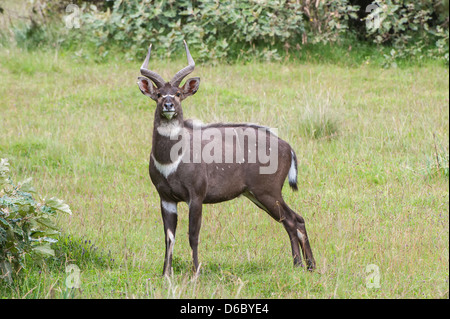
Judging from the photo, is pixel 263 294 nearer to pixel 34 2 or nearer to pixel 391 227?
pixel 391 227

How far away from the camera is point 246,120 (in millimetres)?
10602

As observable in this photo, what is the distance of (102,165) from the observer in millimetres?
9422

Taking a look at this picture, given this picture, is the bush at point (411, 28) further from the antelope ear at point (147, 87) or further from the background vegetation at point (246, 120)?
the antelope ear at point (147, 87)

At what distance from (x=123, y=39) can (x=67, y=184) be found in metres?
6.74

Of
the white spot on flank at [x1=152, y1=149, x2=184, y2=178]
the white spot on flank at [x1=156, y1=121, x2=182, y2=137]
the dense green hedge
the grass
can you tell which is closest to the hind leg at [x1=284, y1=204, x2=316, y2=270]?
the grass

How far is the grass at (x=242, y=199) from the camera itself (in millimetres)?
5828

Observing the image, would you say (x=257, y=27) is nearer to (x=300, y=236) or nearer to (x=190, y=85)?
(x=190, y=85)

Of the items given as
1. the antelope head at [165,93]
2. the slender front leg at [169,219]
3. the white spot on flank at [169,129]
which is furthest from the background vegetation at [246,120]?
the antelope head at [165,93]

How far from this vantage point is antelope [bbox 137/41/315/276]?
6016 millimetres

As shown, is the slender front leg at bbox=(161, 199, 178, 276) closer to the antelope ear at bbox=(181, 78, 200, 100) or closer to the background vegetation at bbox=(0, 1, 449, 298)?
the background vegetation at bbox=(0, 1, 449, 298)

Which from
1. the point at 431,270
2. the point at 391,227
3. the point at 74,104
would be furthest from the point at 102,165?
the point at 431,270

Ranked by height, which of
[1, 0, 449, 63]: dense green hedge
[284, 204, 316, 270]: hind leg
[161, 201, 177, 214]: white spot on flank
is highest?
[161, 201, 177, 214]: white spot on flank

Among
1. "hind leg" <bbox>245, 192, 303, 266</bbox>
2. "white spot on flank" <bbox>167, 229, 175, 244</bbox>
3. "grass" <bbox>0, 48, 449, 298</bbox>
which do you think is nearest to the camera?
"grass" <bbox>0, 48, 449, 298</bbox>

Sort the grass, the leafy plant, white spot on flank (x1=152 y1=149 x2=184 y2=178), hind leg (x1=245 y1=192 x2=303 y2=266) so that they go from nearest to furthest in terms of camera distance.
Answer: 1. the leafy plant
2. the grass
3. white spot on flank (x1=152 y1=149 x2=184 y2=178)
4. hind leg (x1=245 y1=192 x2=303 y2=266)
